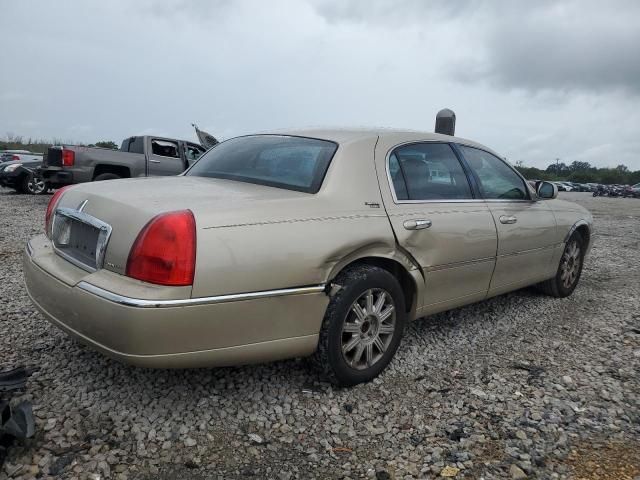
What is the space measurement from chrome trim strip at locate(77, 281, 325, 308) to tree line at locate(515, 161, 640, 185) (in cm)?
6349

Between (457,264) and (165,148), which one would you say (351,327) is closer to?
(457,264)

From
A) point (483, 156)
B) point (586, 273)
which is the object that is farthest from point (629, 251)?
point (483, 156)

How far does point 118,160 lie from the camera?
11133 millimetres

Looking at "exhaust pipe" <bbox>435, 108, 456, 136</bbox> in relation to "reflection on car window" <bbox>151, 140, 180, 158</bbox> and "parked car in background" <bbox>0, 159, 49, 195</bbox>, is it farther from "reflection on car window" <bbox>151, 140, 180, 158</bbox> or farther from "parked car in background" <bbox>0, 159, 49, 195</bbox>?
"parked car in background" <bbox>0, 159, 49, 195</bbox>

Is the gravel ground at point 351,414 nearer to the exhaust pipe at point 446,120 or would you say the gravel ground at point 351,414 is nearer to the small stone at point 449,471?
the small stone at point 449,471

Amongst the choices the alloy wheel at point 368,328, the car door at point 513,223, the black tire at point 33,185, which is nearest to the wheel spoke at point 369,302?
the alloy wheel at point 368,328

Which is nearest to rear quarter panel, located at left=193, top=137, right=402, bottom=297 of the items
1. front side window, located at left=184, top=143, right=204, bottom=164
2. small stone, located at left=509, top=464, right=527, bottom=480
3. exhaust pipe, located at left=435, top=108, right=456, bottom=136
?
small stone, located at left=509, top=464, right=527, bottom=480

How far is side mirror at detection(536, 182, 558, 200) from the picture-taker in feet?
14.9

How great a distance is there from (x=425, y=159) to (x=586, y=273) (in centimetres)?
393

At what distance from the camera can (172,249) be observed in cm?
221

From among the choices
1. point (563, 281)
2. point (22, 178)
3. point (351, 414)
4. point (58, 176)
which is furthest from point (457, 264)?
point (22, 178)

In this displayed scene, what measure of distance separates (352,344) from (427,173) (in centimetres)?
132

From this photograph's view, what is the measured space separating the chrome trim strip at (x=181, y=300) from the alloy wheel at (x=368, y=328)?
0.46 m

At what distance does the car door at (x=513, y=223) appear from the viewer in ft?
12.7
